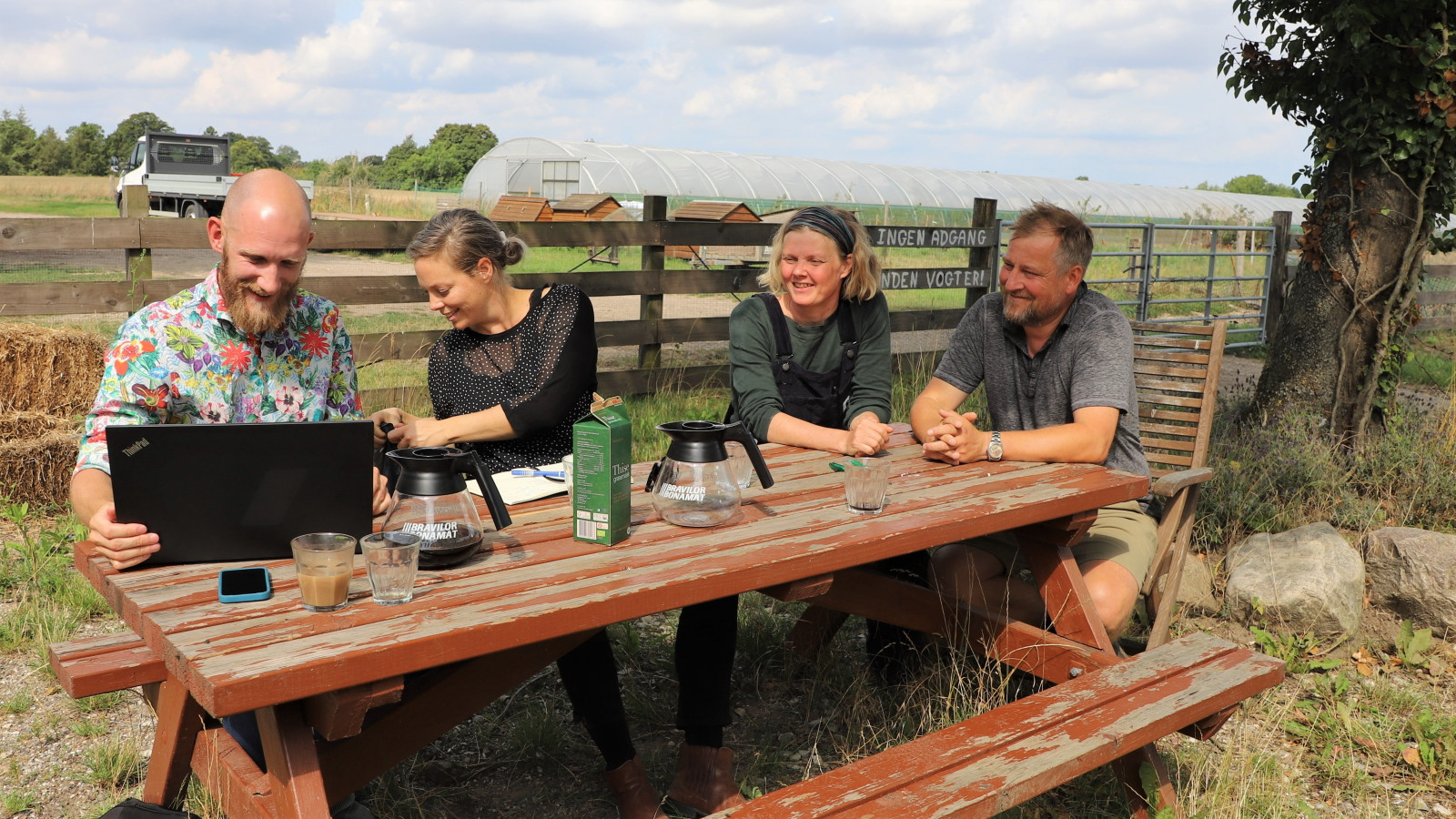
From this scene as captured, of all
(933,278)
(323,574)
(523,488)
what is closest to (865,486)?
(523,488)

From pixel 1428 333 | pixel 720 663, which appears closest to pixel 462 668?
pixel 720 663

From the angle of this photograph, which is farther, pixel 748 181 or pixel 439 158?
pixel 439 158

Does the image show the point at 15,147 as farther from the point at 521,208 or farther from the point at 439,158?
the point at 521,208

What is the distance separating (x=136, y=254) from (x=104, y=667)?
412 centimetres

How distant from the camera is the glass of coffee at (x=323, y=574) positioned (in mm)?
1730

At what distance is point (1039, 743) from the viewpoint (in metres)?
2.27

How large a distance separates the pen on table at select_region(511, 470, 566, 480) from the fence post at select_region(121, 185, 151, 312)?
3.77m

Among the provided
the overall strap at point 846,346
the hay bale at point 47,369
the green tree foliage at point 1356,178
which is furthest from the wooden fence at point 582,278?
the overall strap at point 846,346

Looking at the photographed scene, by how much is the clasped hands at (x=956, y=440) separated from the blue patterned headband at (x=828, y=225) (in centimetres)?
68

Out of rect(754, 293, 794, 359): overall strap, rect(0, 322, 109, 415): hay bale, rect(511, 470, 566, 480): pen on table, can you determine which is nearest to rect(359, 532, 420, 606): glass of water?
rect(511, 470, 566, 480): pen on table

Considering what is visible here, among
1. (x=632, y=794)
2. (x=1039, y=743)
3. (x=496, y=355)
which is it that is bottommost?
(x=632, y=794)

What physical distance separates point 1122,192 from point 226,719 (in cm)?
3570

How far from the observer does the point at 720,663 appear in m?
2.85

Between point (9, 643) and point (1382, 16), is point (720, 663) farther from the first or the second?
point (1382, 16)
